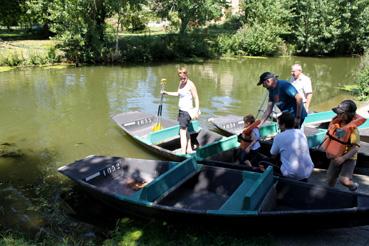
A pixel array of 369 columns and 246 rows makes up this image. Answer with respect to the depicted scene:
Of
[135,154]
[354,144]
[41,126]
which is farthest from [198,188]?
[41,126]

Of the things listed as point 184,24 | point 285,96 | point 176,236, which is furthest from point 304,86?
point 184,24

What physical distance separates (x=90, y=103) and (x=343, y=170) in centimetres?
1043

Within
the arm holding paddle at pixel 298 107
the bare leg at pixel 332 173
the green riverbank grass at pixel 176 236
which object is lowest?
the green riverbank grass at pixel 176 236

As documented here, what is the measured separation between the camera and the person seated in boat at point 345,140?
5297mm

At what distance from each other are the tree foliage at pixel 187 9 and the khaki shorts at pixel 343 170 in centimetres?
2210

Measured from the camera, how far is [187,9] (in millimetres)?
26844

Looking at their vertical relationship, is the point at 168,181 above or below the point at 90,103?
above

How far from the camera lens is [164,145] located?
8977 millimetres

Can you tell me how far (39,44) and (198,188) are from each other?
71.9ft

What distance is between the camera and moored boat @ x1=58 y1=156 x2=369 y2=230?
4.91 metres

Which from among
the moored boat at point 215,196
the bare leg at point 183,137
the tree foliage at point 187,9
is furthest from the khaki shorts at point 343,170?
the tree foliage at point 187,9

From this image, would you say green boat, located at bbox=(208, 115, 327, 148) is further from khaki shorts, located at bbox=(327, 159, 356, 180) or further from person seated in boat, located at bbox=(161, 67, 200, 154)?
khaki shorts, located at bbox=(327, 159, 356, 180)

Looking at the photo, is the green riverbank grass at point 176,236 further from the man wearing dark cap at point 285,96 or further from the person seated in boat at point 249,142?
the man wearing dark cap at point 285,96

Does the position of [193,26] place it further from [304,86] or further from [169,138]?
[304,86]
